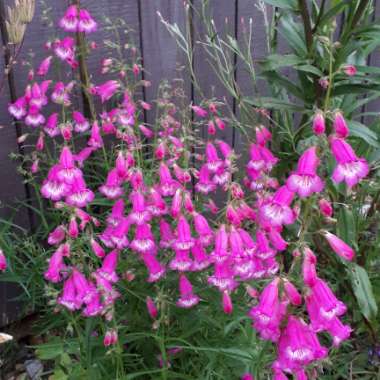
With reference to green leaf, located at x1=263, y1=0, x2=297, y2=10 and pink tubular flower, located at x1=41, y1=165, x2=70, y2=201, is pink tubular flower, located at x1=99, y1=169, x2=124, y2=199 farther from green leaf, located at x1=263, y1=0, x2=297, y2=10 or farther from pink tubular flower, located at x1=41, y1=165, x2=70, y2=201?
green leaf, located at x1=263, y1=0, x2=297, y2=10

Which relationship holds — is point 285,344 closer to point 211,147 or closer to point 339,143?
point 339,143

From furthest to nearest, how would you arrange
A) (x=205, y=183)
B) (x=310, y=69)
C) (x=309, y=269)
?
(x=205, y=183) → (x=310, y=69) → (x=309, y=269)

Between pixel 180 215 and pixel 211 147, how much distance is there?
509 mm

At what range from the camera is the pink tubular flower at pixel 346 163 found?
47.2 inches

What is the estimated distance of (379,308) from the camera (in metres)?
2.33

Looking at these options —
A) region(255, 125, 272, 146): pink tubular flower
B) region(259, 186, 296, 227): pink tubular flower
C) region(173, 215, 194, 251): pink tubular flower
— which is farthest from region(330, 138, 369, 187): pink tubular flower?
region(255, 125, 272, 146): pink tubular flower

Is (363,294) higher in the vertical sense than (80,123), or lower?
lower

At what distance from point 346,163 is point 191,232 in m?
0.69

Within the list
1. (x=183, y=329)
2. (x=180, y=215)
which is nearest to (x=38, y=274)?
(x=183, y=329)

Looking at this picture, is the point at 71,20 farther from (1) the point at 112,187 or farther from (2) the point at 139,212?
(2) the point at 139,212

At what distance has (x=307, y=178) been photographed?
3.90ft

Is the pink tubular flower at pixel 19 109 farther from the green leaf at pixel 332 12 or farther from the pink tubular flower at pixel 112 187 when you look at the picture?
the green leaf at pixel 332 12

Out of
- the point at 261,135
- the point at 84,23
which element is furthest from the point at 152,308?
the point at 84,23

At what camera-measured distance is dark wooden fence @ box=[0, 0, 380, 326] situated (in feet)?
7.15
